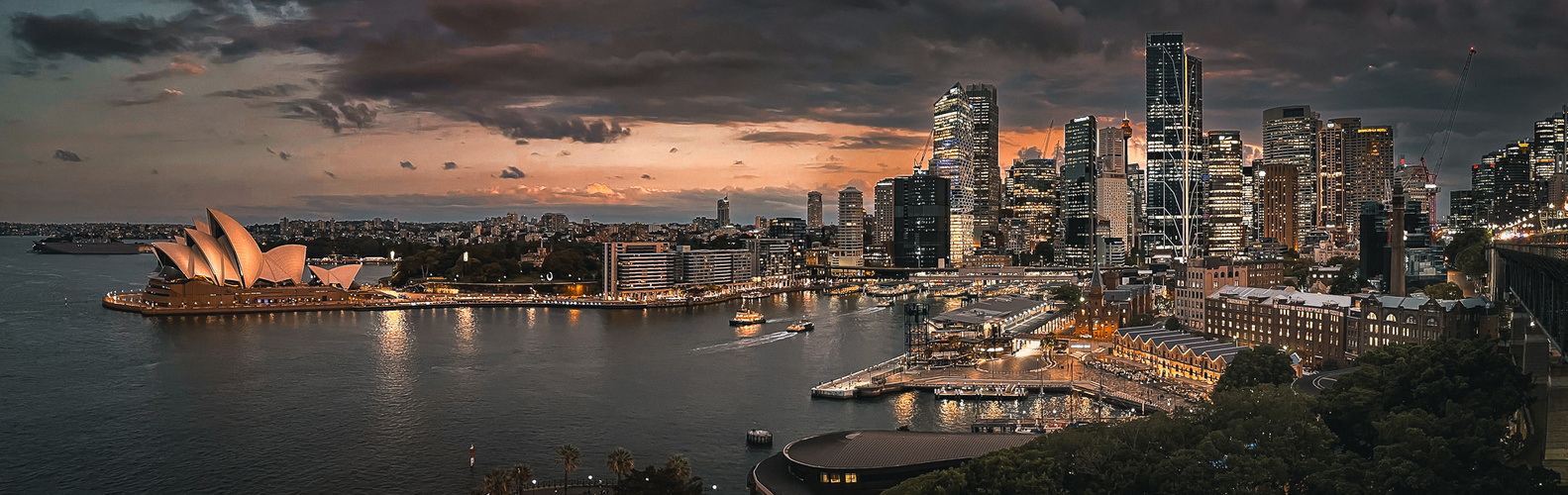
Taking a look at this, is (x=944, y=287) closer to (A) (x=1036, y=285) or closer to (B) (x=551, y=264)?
(A) (x=1036, y=285)

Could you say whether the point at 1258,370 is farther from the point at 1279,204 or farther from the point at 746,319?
the point at 1279,204

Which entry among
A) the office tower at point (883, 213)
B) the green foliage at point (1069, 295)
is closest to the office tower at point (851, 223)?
the office tower at point (883, 213)

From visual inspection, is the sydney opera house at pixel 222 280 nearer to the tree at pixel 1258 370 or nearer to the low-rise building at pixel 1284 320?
the low-rise building at pixel 1284 320

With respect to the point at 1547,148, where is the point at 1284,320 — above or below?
below

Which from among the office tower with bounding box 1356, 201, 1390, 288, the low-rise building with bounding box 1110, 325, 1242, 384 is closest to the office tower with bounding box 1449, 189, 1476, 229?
the office tower with bounding box 1356, 201, 1390, 288

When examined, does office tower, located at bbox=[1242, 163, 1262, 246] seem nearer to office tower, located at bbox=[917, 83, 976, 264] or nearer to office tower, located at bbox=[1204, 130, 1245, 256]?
office tower, located at bbox=[1204, 130, 1245, 256]

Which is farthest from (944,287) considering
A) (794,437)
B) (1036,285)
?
(794,437)

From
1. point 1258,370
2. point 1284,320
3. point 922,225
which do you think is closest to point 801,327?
point 1284,320
